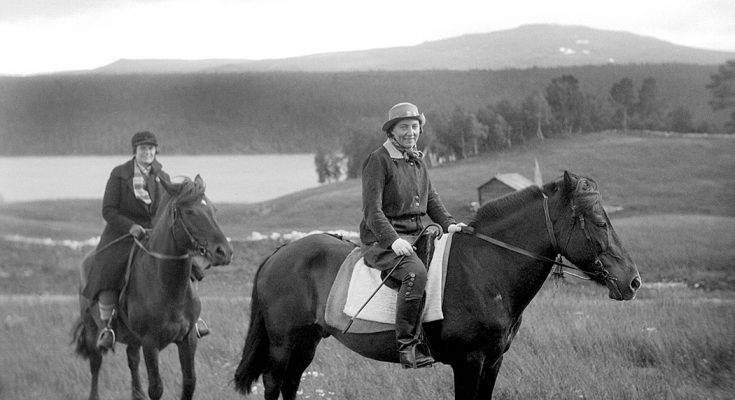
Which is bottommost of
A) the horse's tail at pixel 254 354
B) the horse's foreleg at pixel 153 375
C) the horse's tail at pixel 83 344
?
the horse's tail at pixel 83 344

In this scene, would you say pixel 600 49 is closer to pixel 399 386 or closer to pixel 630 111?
pixel 630 111

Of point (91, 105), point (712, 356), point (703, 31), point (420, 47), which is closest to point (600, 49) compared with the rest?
point (703, 31)

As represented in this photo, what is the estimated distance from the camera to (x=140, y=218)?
6.53 m

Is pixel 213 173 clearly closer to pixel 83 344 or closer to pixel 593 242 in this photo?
pixel 83 344

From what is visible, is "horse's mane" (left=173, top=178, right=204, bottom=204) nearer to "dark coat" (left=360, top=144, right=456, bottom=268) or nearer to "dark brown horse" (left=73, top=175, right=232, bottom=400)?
"dark brown horse" (left=73, top=175, right=232, bottom=400)

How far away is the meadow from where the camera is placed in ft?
20.5

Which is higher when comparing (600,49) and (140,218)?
(600,49)

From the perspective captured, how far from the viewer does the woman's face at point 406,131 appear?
178 inches

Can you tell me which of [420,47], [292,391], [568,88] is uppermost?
[420,47]

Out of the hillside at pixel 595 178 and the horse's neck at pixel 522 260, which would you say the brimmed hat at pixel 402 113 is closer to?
the horse's neck at pixel 522 260

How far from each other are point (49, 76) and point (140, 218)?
428cm

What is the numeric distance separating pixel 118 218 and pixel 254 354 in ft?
6.10

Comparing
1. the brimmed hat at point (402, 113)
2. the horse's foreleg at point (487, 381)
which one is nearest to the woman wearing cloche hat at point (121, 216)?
the brimmed hat at point (402, 113)

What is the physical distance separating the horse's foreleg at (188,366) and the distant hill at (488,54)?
16.7 ft
